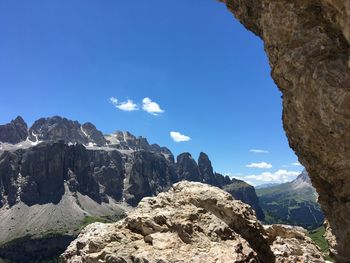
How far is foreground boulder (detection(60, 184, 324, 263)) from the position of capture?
17.0m

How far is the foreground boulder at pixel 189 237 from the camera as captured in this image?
1702 cm

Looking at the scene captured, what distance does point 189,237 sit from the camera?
17844 millimetres

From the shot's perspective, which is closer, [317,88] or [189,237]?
[317,88]

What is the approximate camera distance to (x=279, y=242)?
22.5 m

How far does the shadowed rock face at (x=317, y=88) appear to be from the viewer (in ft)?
54.1

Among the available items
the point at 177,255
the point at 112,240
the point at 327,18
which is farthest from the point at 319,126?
the point at 112,240

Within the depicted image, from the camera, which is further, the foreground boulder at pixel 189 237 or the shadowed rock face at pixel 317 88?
the foreground boulder at pixel 189 237

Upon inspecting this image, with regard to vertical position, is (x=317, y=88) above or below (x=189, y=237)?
above

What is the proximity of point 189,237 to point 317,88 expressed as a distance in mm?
8172

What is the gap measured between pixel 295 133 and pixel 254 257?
6694mm

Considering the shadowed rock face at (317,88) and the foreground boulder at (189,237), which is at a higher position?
the shadowed rock face at (317,88)

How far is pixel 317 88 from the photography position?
674 inches

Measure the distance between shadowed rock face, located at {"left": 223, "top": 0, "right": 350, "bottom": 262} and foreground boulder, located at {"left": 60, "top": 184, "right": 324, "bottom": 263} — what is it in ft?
11.7

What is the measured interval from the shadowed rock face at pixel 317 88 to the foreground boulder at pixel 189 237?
3556mm
